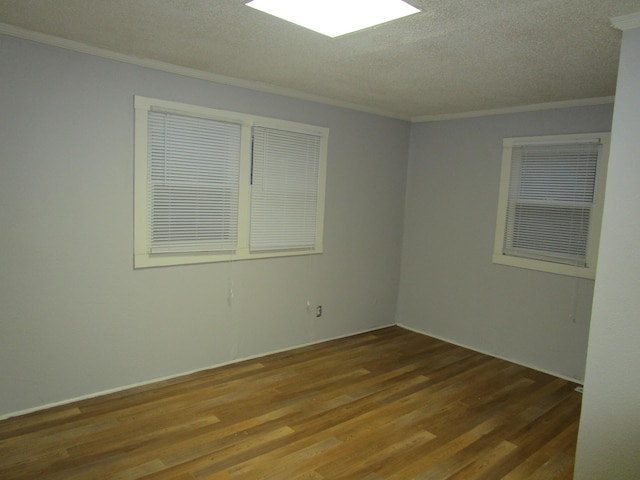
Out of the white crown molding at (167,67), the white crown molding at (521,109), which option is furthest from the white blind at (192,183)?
the white crown molding at (521,109)

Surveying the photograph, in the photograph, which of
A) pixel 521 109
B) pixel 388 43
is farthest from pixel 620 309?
pixel 521 109

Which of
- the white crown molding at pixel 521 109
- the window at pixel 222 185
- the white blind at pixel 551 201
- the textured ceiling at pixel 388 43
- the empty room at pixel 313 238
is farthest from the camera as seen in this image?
the white blind at pixel 551 201

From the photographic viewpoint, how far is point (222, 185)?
3.82m

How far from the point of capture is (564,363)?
4.15 meters

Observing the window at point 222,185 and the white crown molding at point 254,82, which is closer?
the white crown molding at point 254,82

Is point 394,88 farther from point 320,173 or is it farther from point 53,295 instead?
point 53,295

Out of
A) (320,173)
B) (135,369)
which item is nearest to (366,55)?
(320,173)

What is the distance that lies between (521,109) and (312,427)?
3433mm

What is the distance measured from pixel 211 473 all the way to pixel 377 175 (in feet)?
11.4

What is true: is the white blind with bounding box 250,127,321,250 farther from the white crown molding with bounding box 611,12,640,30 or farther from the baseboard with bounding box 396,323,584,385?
the white crown molding with bounding box 611,12,640,30

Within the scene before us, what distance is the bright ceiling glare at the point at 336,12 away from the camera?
7.21 feet

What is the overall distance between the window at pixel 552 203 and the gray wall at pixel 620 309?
6.10 feet

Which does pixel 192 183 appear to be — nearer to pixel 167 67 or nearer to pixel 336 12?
pixel 167 67

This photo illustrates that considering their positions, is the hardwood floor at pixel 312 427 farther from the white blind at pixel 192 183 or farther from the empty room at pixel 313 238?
the white blind at pixel 192 183
